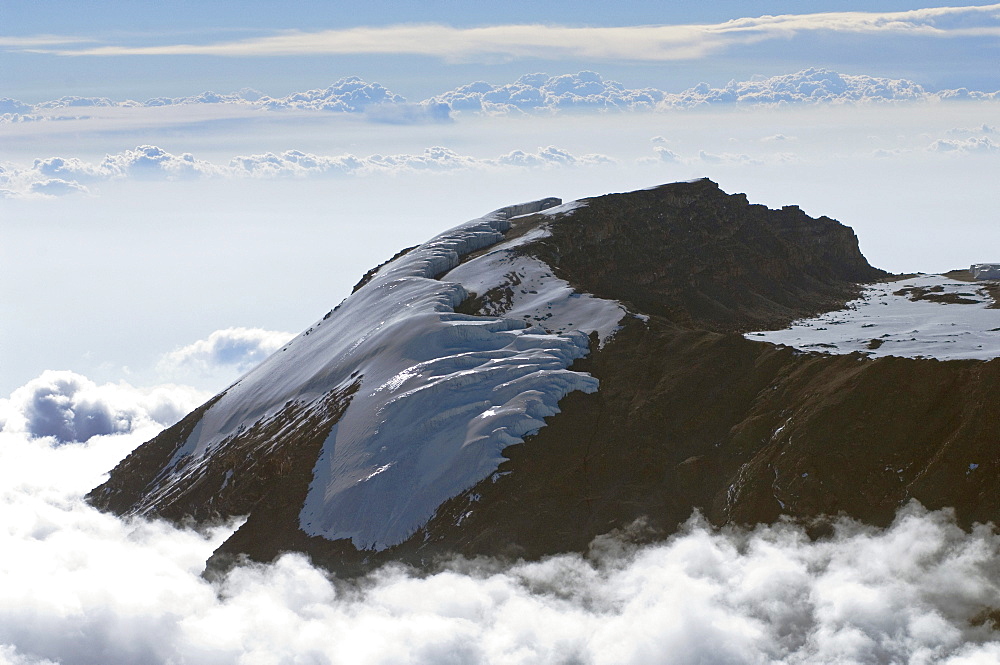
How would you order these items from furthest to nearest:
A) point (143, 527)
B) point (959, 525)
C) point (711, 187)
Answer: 1. point (711, 187)
2. point (143, 527)
3. point (959, 525)

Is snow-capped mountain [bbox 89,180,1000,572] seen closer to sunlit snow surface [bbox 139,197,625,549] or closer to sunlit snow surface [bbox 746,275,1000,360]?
sunlit snow surface [bbox 139,197,625,549]

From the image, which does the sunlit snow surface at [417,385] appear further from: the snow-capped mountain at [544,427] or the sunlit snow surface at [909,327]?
the sunlit snow surface at [909,327]

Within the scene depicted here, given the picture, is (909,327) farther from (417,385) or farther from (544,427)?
(417,385)

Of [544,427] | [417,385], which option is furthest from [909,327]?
[417,385]

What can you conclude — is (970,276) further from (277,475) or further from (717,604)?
(277,475)

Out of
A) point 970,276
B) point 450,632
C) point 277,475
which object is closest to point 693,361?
point 450,632
